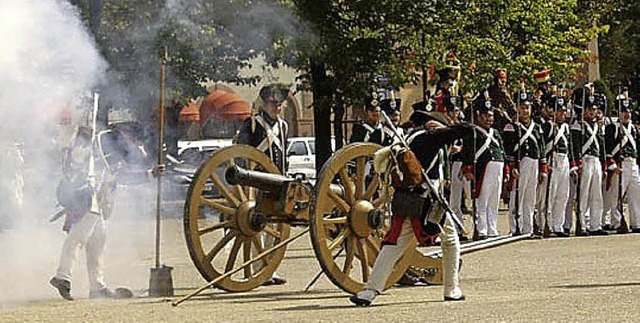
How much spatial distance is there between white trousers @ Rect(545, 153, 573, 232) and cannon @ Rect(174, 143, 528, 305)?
6.37 m

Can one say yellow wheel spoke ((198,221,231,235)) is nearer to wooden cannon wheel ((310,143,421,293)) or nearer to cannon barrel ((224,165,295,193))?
cannon barrel ((224,165,295,193))

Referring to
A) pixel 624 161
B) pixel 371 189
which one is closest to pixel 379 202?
pixel 371 189

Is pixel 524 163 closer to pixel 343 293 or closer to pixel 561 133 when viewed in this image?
pixel 561 133

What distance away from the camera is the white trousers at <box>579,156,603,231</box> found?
1858cm

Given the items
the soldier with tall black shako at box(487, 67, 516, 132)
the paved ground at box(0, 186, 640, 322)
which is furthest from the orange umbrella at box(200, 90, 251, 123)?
the paved ground at box(0, 186, 640, 322)

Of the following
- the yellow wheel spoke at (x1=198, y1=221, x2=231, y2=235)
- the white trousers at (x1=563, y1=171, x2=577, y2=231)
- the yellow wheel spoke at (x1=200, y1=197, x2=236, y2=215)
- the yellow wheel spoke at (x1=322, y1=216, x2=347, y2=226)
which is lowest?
the white trousers at (x1=563, y1=171, x2=577, y2=231)

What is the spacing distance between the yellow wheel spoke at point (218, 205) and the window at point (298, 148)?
23687 mm

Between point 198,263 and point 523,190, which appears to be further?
point 523,190

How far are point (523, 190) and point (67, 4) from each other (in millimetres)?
7477

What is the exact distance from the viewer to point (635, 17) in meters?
47.9

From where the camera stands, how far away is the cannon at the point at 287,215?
37.2 ft

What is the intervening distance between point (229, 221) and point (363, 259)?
3.89 feet

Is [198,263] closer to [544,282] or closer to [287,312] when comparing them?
[287,312]

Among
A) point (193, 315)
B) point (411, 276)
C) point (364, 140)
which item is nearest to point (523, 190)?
point (364, 140)
